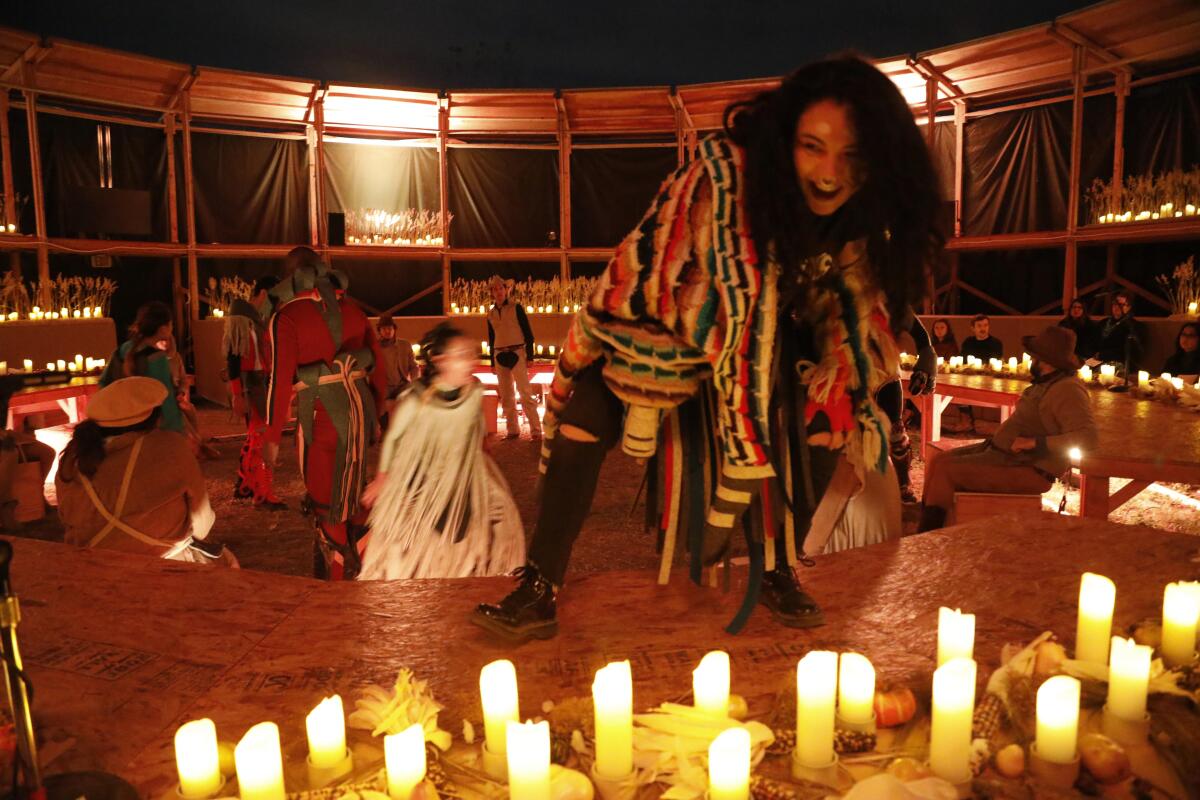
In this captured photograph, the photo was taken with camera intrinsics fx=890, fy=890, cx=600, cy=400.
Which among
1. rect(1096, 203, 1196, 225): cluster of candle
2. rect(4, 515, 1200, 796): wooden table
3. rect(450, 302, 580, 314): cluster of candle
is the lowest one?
rect(4, 515, 1200, 796): wooden table

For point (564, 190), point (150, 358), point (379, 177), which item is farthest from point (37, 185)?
point (150, 358)

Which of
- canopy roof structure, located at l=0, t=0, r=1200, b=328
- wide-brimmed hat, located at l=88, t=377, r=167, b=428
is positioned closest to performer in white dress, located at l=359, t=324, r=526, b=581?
wide-brimmed hat, located at l=88, t=377, r=167, b=428

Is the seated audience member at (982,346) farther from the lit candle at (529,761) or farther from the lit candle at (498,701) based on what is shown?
the lit candle at (529,761)

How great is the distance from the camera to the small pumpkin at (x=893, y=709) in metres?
1.82

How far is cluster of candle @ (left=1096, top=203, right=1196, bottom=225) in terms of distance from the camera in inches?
361

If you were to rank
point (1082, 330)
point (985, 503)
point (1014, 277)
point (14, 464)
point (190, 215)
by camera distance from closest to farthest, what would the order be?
point (985, 503) → point (14, 464) → point (1082, 330) → point (190, 215) → point (1014, 277)

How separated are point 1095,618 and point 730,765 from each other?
42.2 inches

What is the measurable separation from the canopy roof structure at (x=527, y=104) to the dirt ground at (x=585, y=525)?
4506mm

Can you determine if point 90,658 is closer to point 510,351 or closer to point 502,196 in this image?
point 510,351

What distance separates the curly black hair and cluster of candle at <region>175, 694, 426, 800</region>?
123 centimetres

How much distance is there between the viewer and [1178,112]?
33.6 feet

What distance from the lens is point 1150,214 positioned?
9656 mm

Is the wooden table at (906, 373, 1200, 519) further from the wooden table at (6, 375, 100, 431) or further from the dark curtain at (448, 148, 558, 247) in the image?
the dark curtain at (448, 148, 558, 247)

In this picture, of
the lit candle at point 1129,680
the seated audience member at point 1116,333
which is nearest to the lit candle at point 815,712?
the lit candle at point 1129,680
